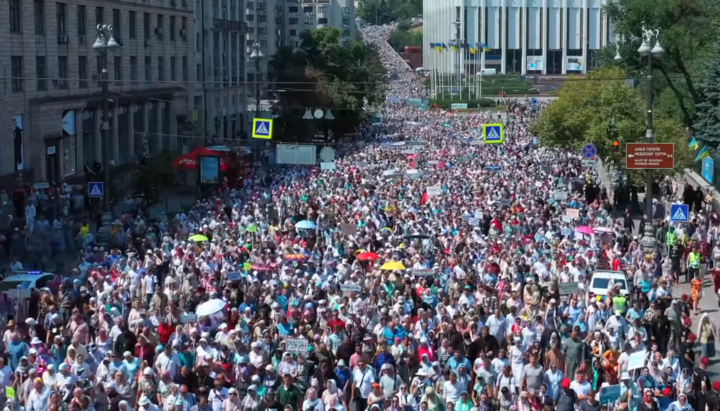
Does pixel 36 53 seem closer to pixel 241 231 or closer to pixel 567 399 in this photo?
pixel 241 231

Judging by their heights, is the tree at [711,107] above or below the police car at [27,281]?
above

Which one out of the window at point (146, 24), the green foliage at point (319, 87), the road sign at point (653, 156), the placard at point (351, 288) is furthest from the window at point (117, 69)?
the placard at point (351, 288)

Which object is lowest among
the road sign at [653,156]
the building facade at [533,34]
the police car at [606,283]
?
the police car at [606,283]

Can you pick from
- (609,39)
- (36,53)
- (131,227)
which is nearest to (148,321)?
(131,227)

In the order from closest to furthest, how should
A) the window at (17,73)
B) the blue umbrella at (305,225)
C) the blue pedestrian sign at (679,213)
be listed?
the blue pedestrian sign at (679,213), the blue umbrella at (305,225), the window at (17,73)

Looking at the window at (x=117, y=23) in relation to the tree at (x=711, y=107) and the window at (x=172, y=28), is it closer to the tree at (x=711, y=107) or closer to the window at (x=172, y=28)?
the window at (x=172, y=28)

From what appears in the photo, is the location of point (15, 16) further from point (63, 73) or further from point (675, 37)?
point (675, 37)

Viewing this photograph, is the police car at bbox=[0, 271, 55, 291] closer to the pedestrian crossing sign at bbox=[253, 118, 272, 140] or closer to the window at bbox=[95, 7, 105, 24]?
the pedestrian crossing sign at bbox=[253, 118, 272, 140]
